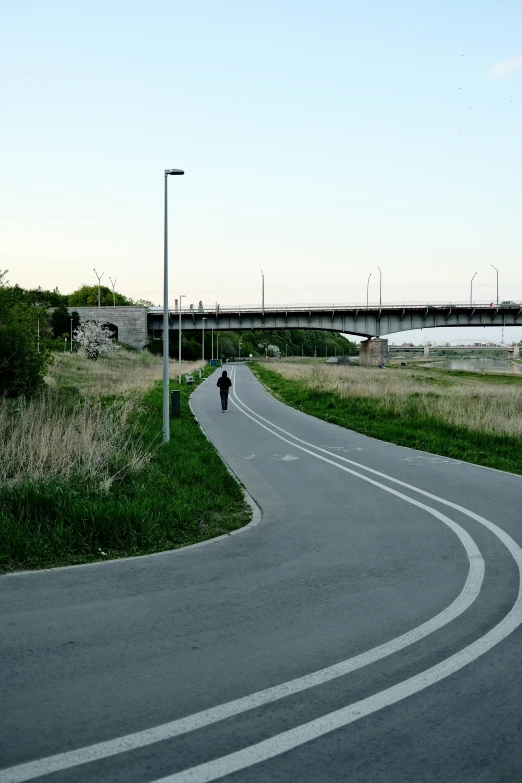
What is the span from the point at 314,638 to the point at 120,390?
2569 centimetres

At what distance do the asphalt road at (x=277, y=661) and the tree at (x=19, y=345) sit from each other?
1379cm

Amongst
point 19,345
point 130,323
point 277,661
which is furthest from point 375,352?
point 277,661

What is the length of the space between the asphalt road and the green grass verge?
1.59 feet

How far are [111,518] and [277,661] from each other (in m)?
3.71

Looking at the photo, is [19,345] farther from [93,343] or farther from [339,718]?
[93,343]

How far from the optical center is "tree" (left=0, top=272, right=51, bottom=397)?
19703 millimetres

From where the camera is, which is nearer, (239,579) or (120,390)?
(239,579)

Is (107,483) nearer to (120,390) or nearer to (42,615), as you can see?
(42,615)

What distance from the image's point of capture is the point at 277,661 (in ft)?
15.2

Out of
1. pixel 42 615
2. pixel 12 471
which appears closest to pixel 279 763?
pixel 42 615

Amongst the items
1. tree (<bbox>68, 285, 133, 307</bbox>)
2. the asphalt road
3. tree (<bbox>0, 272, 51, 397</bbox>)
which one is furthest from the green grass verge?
tree (<bbox>68, 285, 133, 307</bbox>)

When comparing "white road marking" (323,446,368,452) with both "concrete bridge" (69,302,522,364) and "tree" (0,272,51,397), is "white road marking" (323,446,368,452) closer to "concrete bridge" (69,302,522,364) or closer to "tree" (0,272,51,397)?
"tree" (0,272,51,397)

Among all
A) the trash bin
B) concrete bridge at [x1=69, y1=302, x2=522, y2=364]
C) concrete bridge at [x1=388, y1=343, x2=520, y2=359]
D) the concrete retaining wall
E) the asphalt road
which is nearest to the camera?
the asphalt road

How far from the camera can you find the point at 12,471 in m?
9.97
